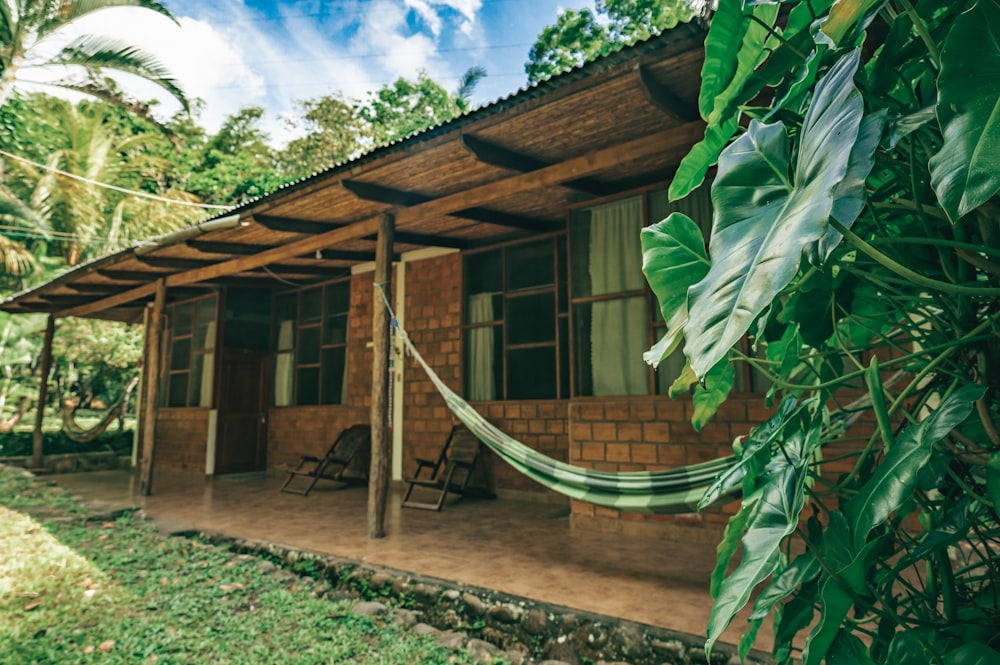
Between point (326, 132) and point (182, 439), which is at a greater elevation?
point (326, 132)

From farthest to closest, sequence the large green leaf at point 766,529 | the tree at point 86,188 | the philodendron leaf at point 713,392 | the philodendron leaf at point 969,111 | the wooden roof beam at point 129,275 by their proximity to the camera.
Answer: the tree at point 86,188 → the wooden roof beam at point 129,275 → the philodendron leaf at point 713,392 → the large green leaf at point 766,529 → the philodendron leaf at point 969,111

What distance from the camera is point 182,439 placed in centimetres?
773

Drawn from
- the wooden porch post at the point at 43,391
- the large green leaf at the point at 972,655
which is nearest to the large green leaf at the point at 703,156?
the large green leaf at the point at 972,655

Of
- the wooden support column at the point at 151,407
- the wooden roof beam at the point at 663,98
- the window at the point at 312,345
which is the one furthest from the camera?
the window at the point at 312,345

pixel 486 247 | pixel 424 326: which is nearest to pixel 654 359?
pixel 486 247

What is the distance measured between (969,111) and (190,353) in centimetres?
874

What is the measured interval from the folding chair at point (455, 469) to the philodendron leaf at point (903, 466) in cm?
422

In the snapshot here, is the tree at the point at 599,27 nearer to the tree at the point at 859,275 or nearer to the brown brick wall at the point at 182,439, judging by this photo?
the brown brick wall at the point at 182,439

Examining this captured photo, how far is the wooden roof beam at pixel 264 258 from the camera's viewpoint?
14.6ft

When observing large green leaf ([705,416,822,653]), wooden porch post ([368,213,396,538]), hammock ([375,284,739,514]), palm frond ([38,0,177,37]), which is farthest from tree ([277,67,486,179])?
large green leaf ([705,416,822,653])

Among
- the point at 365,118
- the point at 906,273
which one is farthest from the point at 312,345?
the point at 365,118

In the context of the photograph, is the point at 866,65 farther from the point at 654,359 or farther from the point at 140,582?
the point at 140,582

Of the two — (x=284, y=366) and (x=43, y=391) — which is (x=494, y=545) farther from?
(x=43, y=391)

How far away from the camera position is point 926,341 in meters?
0.88
